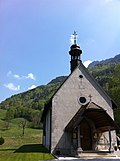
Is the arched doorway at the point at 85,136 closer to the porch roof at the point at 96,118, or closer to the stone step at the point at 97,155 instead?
the porch roof at the point at 96,118

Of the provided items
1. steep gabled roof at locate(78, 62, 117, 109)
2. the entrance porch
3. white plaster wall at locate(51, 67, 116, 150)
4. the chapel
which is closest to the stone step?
the chapel

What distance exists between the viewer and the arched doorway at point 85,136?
21972 millimetres

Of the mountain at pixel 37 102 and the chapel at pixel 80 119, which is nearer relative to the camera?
the chapel at pixel 80 119

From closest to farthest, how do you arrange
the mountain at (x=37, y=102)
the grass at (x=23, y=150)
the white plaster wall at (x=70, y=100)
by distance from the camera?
the grass at (x=23, y=150) < the white plaster wall at (x=70, y=100) < the mountain at (x=37, y=102)

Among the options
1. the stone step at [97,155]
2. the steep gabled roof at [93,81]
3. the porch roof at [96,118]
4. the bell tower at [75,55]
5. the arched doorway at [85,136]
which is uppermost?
the bell tower at [75,55]

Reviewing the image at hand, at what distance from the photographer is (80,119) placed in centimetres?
1942

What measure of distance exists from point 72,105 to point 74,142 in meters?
3.84

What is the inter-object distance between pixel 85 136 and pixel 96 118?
2288 millimetres

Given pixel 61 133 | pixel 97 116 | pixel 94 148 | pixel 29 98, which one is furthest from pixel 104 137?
pixel 29 98

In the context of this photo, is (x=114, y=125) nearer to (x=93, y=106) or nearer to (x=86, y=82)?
(x=93, y=106)

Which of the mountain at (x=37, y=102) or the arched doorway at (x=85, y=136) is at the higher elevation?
the mountain at (x=37, y=102)

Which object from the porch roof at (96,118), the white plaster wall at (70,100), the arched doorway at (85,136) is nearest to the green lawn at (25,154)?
the white plaster wall at (70,100)

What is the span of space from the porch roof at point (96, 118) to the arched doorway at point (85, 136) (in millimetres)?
1206

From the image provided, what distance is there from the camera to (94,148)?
71.6 ft
